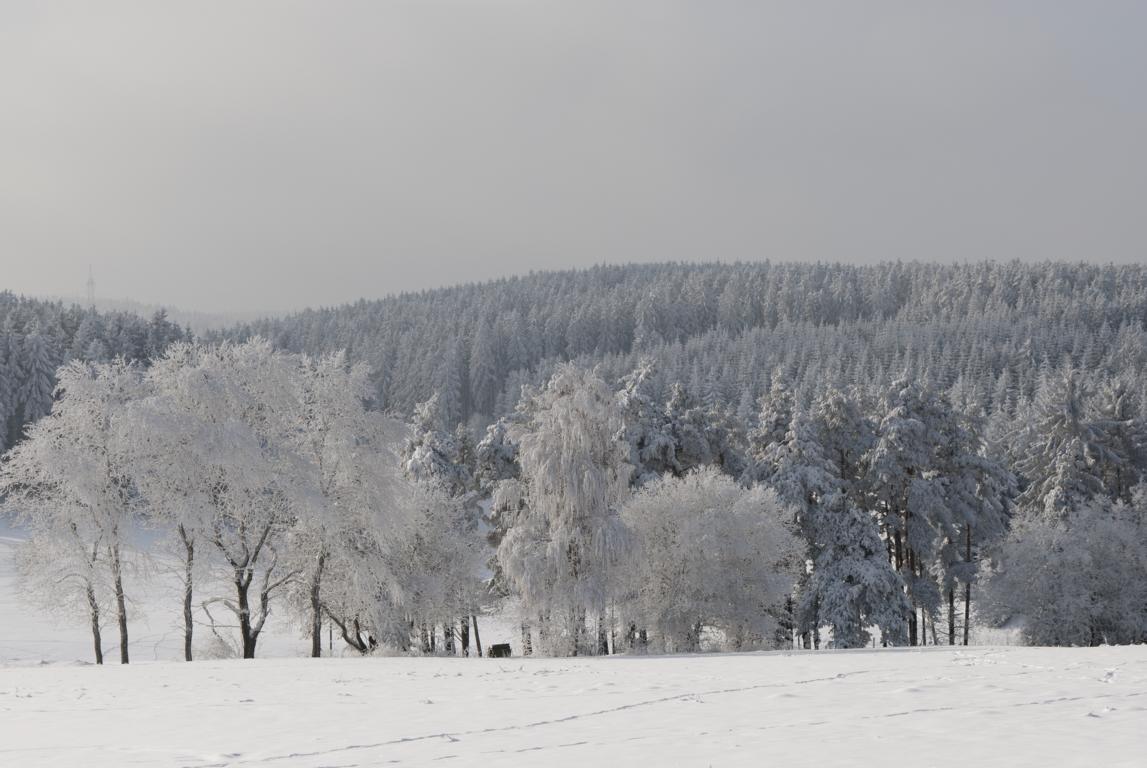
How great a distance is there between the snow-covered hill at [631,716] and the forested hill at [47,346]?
74.5m

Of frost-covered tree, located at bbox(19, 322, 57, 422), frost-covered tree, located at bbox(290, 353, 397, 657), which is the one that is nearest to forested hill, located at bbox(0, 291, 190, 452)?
frost-covered tree, located at bbox(19, 322, 57, 422)

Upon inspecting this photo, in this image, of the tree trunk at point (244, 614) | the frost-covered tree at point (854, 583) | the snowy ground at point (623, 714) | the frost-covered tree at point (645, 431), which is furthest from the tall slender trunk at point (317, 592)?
the frost-covered tree at point (854, 583)

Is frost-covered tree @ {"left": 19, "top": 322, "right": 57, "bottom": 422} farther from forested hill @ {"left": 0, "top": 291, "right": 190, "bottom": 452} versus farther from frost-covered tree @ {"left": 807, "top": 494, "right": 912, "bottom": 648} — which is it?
frost-covered tree @ {"left": 807, "top": 494, "right": 912, "bottom": 648}

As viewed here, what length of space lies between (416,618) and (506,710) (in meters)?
22.9

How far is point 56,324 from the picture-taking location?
112m

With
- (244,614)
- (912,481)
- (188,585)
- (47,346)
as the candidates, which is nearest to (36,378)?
(47,346)

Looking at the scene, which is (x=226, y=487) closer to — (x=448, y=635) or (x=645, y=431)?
(x=448, y=635)

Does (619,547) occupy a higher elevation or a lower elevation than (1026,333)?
lower

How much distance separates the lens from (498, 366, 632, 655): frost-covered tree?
108 ft

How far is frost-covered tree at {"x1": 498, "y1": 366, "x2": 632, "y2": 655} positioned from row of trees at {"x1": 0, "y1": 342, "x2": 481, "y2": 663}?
200 inches

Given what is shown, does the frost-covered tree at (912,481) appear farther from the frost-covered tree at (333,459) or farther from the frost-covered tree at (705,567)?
the frost-covered tree at (333,459)

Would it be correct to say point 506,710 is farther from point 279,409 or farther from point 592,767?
point 279,409

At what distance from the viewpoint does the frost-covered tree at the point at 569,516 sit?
1294 inches

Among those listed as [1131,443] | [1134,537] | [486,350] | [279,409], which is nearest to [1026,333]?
[486,350]
